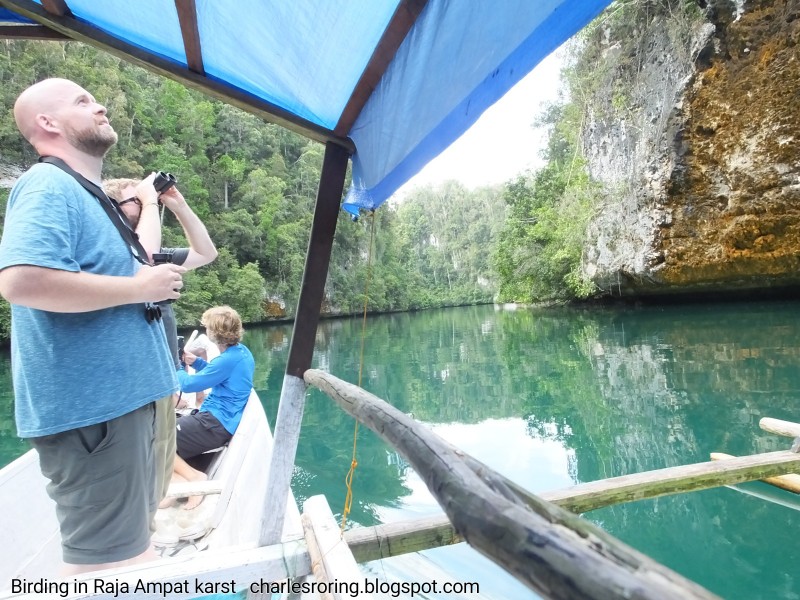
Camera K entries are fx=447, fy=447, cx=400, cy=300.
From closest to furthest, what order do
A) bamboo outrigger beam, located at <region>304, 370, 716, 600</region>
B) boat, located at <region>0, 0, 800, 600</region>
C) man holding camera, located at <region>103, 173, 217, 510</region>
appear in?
1. bamboo outrigger beam, located at <region>304, 370, 716, 600</region>
2. boat, located at <region>0, 0, 800, 600</region>
3. man holding camera, located at <region>103, 173, 217, 510</region>

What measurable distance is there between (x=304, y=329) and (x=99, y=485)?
77 centimetres

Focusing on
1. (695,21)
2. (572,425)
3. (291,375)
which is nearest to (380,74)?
(291,375)

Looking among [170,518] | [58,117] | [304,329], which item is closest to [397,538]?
[304,329]

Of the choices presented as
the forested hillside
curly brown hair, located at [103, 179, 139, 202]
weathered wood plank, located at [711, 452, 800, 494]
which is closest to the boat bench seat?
curly brown hair, located at [103, 179, 139, 202]

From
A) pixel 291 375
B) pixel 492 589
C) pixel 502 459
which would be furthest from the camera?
pixel 502 459

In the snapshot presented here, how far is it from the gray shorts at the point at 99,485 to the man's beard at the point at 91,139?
70 cm

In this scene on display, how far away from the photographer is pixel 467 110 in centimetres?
96

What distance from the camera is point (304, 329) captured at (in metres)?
1.63

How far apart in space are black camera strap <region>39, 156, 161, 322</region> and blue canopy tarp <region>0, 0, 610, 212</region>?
49 centimetres

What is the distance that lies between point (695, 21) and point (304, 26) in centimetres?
1217

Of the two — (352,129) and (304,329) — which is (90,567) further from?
(352,129)

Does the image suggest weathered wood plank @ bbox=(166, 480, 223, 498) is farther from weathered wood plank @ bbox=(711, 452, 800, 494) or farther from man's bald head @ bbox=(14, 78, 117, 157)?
weathered wood plank @ bbox=(711, 452, 800, 494)

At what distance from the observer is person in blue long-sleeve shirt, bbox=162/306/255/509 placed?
277cm

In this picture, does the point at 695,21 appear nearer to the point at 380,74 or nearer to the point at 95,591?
the point at 380,74
